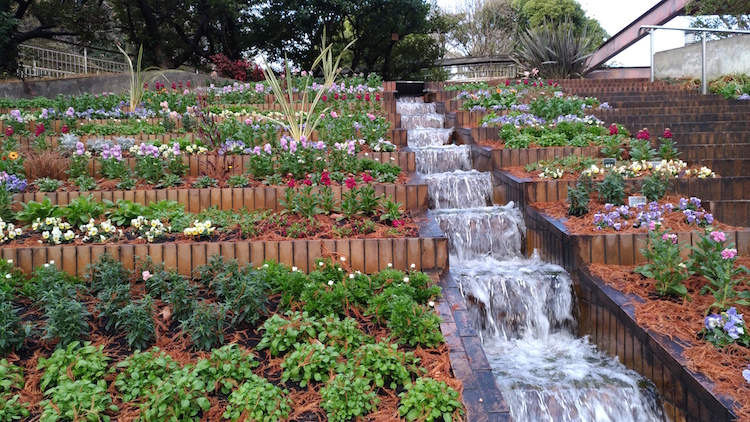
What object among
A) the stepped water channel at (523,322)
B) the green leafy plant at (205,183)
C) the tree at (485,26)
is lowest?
Result: the stepped water channel at (523,322)

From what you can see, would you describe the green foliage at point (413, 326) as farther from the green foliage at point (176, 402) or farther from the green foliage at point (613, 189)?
the green foliage at point (613, 189)

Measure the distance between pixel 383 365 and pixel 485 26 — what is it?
24501 millimetres

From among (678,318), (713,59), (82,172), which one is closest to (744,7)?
(713,59)

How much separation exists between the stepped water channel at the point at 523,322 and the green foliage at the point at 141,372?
1.77 meters

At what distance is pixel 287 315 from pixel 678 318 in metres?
2.26

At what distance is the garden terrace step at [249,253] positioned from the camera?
390 centimetres

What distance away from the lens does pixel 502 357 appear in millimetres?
3834

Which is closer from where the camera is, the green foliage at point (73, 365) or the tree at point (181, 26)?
the green foliage at point (73, 365)

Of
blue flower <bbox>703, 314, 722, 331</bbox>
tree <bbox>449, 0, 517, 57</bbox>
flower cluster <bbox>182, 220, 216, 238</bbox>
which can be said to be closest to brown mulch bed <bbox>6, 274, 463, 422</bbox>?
flower cluster <bbox>182, 220, 216, 238</bbox>

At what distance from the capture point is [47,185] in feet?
16.7

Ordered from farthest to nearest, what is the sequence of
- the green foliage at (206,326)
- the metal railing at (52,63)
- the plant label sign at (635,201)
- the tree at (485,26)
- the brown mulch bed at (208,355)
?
the tree at (485,26) < the metal railing at (52,63) < the plant label sign at (635,201) < the green foliage at (206,326) < the brown mulch bed at (208,355)

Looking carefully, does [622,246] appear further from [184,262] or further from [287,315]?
[184,262]

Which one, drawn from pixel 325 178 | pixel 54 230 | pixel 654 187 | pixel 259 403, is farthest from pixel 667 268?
pixel 54 230

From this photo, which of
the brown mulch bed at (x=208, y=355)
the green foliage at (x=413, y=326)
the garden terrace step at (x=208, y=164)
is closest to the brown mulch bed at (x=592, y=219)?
the garden terrace step at (x=208, y=164)
